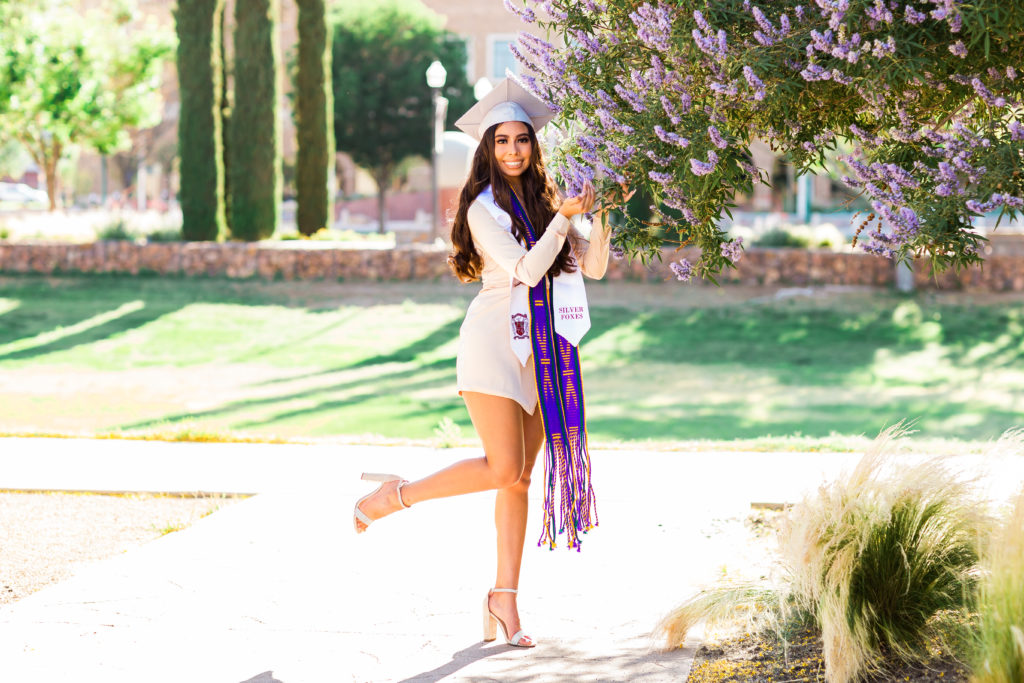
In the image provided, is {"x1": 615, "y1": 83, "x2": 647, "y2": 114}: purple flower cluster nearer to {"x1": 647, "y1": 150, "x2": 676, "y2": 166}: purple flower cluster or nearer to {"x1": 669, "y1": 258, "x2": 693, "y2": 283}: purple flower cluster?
{"x1": 647, "y1": 150, "x2": 676, "y2": 166}: purple flower cluster

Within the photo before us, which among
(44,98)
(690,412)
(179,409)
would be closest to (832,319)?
(690,412)

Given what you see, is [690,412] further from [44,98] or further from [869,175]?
[44,98]

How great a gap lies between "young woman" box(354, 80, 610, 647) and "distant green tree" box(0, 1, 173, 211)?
97.1ft

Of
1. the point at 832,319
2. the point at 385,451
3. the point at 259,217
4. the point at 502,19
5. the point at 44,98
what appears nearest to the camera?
the point at 385,451

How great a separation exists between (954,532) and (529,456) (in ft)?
5.10

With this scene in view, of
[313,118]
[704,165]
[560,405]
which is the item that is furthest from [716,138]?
[313,118]

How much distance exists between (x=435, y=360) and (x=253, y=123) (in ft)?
32.6

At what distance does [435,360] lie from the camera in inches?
632

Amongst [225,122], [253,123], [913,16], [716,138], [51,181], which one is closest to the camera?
[913,16]

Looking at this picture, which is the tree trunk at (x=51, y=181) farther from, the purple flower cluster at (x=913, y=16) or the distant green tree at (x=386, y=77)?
the purple flower cluster at (x=913, y=16)

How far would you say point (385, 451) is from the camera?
28.3ft

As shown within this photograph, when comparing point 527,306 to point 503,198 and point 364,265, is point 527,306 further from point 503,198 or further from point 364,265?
point 364,265

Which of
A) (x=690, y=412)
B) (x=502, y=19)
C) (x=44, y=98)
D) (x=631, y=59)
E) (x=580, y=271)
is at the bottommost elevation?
(x=690, y=412)

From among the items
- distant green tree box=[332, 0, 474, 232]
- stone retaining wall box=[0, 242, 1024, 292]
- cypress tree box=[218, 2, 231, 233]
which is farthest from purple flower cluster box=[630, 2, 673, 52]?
distant green tree box=[332, 0, 474, 232]
